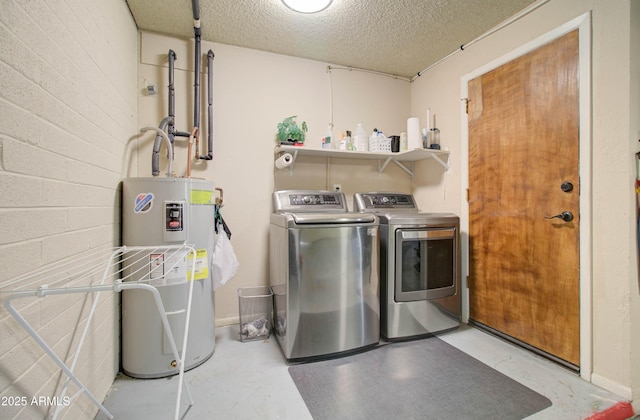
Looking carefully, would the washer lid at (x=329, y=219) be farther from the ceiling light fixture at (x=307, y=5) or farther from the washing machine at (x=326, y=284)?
the ceiling light fixture at (x=307, y=5)

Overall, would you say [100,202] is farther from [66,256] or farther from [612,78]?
[612,78]

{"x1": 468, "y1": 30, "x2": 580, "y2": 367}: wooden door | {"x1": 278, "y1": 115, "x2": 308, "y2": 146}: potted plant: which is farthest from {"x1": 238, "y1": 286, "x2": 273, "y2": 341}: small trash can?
{"x1": 468, "y1": 30, "x2": 580, "y2": 367}: wooden door

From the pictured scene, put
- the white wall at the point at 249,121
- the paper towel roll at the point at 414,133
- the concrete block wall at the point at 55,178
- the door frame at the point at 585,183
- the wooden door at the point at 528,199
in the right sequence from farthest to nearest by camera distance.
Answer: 1. the paper towel roll at the point at 414,133
2. the white wall at the point at 249,121
3. the wooden door at the point at 528,199
4. the door frame at the point at 585,183
5. the concrete block wall at the point at 55,178

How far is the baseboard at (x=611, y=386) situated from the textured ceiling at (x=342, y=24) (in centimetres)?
242

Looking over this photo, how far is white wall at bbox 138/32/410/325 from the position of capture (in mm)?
2256

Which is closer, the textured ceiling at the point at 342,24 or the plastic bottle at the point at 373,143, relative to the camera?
the textured ceiling at the point at 342,24

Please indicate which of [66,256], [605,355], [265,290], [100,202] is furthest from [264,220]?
[605,355]

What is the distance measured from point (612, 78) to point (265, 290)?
8.73 feet

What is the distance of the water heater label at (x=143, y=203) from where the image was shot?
1.63m

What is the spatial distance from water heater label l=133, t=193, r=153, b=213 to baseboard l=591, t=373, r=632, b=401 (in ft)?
9.07

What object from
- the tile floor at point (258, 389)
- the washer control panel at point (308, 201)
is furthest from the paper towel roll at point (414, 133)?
the tile floor at point (258, 389)

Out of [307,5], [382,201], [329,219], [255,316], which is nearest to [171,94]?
[307,5]

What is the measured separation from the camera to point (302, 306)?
5.98 ft

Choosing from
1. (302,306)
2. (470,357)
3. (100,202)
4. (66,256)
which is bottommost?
(470,357)
